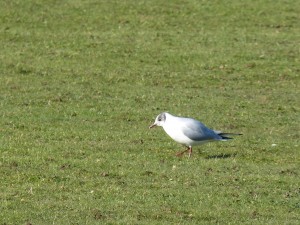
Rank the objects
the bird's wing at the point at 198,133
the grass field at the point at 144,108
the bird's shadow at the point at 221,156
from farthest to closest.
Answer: the bird's shadow at the point at 221,156 < the bird's wing at the point at 198,133 < the grass field at the point at 144,108

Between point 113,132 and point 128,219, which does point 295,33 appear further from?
point 128,219

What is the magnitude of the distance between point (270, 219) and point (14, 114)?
7866mm

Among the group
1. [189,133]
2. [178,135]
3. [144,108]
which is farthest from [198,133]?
[144,108]

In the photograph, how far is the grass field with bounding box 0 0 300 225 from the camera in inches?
500

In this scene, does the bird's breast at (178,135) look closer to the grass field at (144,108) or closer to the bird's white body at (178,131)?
the bird's white body at (178,131)

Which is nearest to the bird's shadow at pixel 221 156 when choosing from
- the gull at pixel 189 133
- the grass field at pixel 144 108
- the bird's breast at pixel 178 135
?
the grass field at pixel 144 108

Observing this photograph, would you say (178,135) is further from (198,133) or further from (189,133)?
(198,133)

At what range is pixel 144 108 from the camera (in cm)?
1992

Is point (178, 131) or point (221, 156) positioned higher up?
point (178, 131)

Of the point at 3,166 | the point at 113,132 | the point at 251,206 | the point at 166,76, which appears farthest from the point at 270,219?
the point at 166,76

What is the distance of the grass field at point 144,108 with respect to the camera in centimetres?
1270

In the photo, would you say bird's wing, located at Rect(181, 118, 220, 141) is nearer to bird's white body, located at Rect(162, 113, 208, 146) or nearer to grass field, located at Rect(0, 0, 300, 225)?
bird's white body, located at Rect(162, 113, 208, 146)

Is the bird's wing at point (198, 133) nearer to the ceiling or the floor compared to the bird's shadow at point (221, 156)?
nearer to the ceiling

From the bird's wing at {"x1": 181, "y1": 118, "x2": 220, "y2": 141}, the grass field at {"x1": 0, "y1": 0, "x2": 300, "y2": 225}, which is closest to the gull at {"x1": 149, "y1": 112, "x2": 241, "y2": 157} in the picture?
the bird's wing at {"x1": 181, "y1": 118, "x2": 220, "y2": 141}
